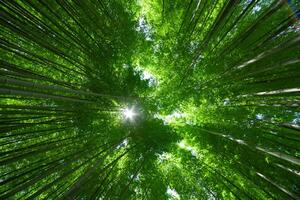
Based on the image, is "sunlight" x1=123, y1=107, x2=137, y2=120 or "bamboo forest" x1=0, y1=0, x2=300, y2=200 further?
"sunlight" x1=123, y1=107, x2=137, y2=120

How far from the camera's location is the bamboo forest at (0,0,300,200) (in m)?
4.61

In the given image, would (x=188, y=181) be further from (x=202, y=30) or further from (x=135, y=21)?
(x=135, y=21)

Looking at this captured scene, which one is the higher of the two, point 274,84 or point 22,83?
point 274,84

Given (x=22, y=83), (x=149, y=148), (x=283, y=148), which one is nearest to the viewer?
(x=22, y=83)

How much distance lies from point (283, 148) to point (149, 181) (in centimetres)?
336

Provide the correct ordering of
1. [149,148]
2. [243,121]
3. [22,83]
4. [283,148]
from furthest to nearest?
[149,148] < [243,121] < [283,148] < [22,83]

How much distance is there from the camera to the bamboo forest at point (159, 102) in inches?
182

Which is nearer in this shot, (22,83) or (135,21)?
(22,83)

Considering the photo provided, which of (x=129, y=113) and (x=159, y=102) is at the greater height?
(x=159, y=102)

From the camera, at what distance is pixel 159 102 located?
273 inches

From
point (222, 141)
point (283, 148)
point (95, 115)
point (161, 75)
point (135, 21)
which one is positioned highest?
point (135, 21)

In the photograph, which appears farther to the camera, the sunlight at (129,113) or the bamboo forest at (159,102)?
the sunlight at (129,113)

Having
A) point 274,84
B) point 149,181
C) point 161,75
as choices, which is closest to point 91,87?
point 161,75

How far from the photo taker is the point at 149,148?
673 centimetres
